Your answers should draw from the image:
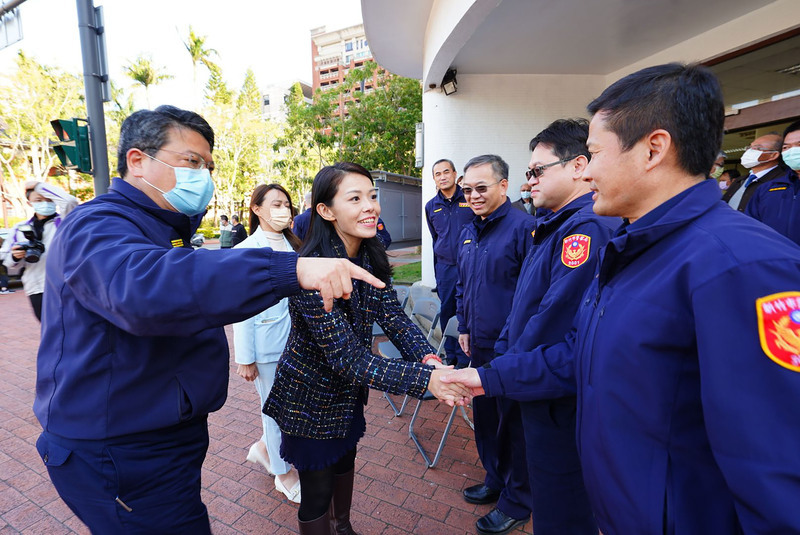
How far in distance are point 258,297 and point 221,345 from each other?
62 centimetres

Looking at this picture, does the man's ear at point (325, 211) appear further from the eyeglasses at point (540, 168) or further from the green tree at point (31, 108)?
the green tree at point (31, 108)

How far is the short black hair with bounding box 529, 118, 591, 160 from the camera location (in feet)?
7.11

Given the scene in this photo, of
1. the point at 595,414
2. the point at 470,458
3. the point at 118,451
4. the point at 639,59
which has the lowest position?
the point at 470,458

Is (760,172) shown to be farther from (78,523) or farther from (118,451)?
(78,523)

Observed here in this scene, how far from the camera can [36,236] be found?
3.82 m

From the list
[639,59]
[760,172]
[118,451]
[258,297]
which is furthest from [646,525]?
[639,59]

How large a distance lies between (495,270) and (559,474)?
1399 millimetres

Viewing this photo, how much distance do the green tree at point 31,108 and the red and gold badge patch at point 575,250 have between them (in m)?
22.5

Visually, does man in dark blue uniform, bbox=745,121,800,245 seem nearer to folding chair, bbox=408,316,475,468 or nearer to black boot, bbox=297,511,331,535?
folding chair, bbox=408,316,475,468

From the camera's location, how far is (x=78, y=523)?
8.84 ft

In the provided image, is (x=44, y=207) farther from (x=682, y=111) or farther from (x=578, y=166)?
(x=682, y=111)

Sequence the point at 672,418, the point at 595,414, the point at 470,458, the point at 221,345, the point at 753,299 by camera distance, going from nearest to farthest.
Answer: the point at 753,299, the point at 672,418, the point at 595,414, the point at 221,345, the point at 470,458

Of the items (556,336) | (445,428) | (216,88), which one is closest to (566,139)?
(556,336)

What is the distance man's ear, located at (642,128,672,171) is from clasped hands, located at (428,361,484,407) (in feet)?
3.63
